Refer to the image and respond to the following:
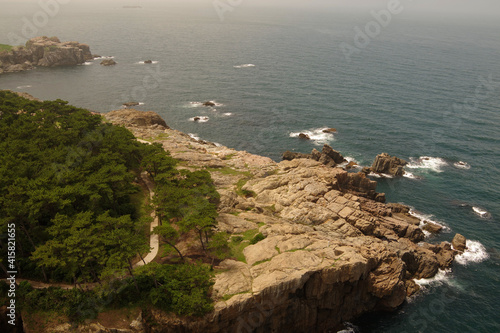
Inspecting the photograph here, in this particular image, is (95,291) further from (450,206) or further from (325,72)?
(325,72)

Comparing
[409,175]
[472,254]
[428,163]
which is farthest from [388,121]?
[472,254]

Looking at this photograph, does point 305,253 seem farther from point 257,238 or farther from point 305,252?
point 257,238

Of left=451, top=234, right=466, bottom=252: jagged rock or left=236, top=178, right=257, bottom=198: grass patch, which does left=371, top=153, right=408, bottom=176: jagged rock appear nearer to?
left=451, top=234, right=466, bottom=252: jagged rock

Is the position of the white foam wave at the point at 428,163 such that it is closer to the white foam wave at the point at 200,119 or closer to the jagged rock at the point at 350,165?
the jagged rock at the point at 350,165

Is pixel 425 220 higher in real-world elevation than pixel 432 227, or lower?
lower

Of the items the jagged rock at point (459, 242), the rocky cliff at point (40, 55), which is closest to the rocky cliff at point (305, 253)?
the jagged rock at point (459, 242)

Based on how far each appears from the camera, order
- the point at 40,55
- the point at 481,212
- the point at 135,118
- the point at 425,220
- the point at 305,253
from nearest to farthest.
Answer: the point at 305,253 < the point at 425,220 < the point at 481,212 < the point at 135,118 < the point at 40,55
